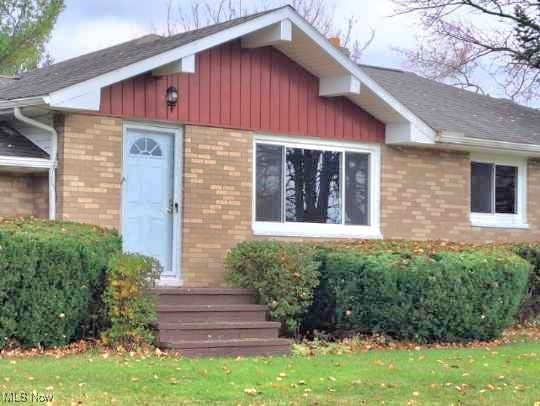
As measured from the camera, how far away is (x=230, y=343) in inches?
452

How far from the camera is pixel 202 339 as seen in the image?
11.6 m

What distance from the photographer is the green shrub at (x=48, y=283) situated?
35.1 ft

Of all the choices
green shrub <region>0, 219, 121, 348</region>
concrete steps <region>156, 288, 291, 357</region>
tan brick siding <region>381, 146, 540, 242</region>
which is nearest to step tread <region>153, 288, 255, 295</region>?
concrete steps <region>156, 288, 291, 357</region>

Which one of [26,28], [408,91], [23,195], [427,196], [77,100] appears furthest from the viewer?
[26,28]

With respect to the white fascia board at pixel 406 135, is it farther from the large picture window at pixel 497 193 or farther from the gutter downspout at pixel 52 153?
the gutter downspout at pixel 52 153

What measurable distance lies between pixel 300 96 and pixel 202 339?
5.08 meters

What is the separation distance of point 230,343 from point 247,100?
4.53 metres

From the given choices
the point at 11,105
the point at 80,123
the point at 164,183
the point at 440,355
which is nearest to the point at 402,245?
the point at 440,355

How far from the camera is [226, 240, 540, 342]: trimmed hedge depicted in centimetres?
1265

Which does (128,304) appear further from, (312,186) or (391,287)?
(312,186)

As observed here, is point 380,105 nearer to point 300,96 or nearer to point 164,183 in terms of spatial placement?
point 300,96

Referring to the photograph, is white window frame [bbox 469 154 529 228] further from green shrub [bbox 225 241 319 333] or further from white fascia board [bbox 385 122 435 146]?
green shrub [bbox 225 241 319 333]

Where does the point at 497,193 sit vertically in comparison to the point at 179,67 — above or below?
below

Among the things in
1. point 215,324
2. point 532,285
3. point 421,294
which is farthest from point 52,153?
point 532,285
